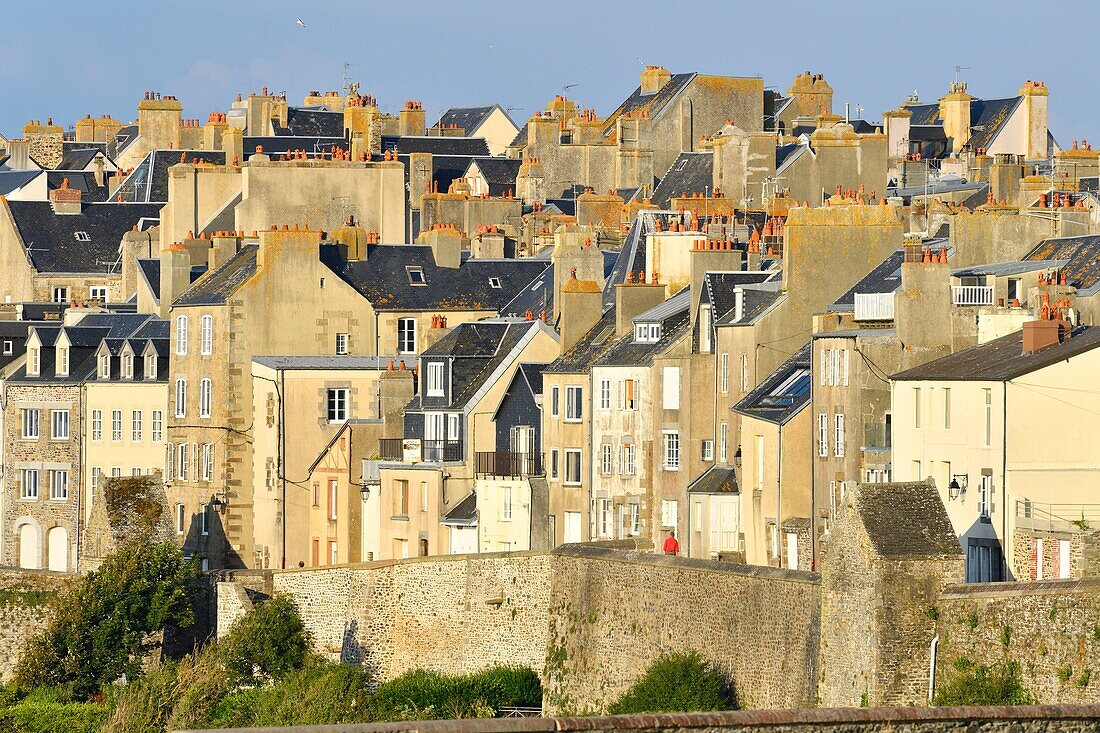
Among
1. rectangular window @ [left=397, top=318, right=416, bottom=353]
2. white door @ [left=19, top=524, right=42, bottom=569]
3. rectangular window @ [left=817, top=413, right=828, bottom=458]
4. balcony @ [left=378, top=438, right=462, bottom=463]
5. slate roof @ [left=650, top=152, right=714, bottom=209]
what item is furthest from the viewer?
slate roof @ [left=650, top=152, right=714, bottom=209]

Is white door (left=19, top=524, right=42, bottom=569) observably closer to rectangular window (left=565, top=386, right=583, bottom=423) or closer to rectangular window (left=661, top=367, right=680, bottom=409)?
rectangular window (left=565, top=386, right=583, bottom=423)

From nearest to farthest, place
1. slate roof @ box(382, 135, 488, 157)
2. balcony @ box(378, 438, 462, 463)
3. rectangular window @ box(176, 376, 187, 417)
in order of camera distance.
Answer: balcony @ box(378, 438, 462, 463), rectangular window @ box(176, 376, 187, 417), slate roof @ box(382, 135, 488, 157)

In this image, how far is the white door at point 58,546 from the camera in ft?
249

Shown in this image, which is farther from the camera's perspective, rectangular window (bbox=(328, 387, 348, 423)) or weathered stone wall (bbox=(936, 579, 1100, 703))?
rectangular window (bbox=(328, 387, 348, 423))

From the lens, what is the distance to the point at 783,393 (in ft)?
167

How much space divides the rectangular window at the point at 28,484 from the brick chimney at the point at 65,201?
716 inches

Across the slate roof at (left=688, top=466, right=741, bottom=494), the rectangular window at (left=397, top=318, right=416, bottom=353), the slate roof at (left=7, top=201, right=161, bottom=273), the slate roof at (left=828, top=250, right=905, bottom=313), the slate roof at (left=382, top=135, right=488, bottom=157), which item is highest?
the slate roof at (left=382, top=135, right=488, bottom=157)

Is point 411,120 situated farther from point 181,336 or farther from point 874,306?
point 874,306

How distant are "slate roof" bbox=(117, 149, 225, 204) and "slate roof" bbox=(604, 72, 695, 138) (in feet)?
41.2

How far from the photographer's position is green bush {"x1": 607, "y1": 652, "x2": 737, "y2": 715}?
Result: 43625 millimetres

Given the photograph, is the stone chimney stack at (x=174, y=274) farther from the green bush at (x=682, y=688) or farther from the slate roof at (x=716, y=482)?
the green bush at (x=682, y=688)

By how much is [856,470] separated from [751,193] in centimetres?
3045

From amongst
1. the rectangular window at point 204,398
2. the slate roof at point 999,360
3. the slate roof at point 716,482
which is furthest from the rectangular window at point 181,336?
the slate roof at point 999,360

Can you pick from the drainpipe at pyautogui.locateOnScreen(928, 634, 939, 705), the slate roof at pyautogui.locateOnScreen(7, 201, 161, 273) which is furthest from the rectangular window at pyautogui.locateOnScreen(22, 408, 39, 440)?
the drainpipe at pyautogui.locateOnScreen(928, 634, 939, 705)
